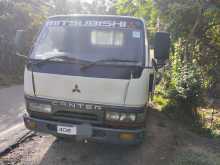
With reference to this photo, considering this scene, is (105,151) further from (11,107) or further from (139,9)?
(139,9)

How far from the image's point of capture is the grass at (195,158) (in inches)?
179

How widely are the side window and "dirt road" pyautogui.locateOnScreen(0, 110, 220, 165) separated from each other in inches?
71.8

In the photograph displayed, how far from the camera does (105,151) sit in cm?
483

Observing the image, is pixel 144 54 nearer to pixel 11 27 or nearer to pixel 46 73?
pixel 46 73

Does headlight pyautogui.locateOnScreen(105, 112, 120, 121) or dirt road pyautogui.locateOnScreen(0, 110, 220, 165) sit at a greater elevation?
headlight pyautogui.locateOnScreen(105, 112, 120, 121)

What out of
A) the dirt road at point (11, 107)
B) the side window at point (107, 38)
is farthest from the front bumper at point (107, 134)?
the dirt road at point (11, 107)

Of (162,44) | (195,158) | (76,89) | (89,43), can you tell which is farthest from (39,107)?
(195,158)

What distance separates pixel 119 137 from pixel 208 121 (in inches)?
161

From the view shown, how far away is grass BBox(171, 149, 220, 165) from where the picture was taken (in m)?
4.54

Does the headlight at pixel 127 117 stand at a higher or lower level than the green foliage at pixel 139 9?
lower

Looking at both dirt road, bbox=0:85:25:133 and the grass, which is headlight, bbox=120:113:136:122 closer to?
the grass

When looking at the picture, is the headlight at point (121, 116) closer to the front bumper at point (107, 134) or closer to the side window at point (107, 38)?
the front bumper at point (107, 134)

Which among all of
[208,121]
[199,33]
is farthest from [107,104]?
[199,33]

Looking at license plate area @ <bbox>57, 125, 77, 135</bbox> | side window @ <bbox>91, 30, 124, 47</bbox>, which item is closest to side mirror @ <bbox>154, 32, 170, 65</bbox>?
side window @ <bbox>91, 30, 124, 47</bbox>
